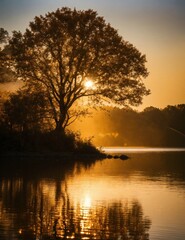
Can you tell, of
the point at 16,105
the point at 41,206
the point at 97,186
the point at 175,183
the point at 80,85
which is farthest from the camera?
the point at 80,85

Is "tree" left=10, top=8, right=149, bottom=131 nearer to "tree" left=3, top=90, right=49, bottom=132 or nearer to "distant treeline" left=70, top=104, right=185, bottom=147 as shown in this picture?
"tree" left=3, top=90, right=49, bottom=132

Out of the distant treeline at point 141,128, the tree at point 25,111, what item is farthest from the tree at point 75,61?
the distant treeline at point 141,128

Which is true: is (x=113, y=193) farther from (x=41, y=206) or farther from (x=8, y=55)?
(x=8, y=55)

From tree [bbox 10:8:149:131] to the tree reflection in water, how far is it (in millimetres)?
37240

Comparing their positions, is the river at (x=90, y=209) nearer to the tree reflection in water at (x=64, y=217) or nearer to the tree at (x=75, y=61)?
the tree reflection in water at (x=64, y=217)

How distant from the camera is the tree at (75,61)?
5859 cm

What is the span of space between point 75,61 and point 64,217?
44338 mm

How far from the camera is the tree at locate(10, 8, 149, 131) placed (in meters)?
58.6

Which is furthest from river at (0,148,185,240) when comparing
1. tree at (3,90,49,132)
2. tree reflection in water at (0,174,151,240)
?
tree at (3,90,49,132)

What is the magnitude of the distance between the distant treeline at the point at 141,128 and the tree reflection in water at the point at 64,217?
101674 millimetres

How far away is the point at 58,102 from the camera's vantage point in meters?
61.5

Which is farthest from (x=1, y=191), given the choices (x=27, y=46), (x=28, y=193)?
(x=27, y=46)

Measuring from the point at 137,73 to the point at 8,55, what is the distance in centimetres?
1556

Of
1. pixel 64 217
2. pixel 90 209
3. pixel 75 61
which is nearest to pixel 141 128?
pixel 75 61
